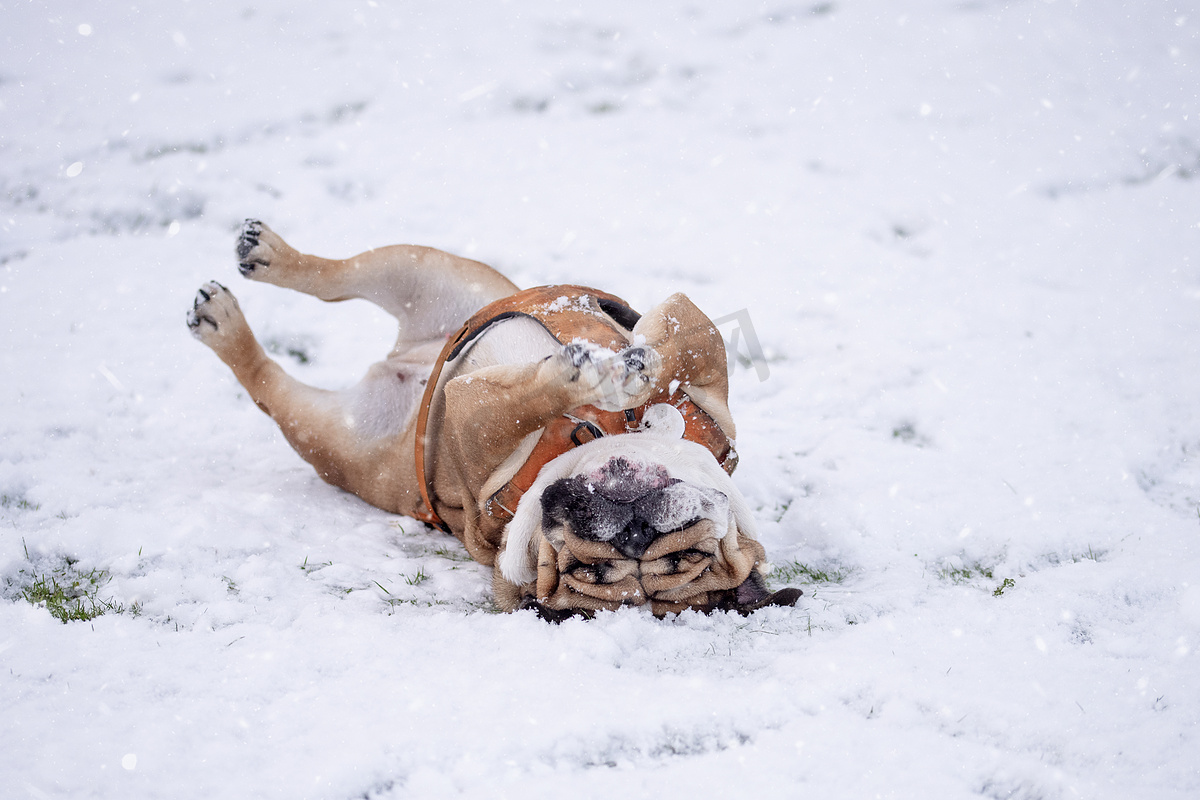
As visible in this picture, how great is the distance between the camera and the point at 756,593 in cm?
236

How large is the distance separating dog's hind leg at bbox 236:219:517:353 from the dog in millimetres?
291

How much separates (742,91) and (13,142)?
545 centimetres

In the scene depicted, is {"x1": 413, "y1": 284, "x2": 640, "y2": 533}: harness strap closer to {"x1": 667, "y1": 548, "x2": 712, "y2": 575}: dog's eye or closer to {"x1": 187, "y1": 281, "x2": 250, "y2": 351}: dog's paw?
{"x1": 667, "y1": 548, "x2": 712, "y2": 575}: dog's eye

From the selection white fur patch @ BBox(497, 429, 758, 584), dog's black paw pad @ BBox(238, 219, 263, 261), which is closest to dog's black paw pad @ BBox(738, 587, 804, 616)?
white fur patch @ BBox(497, 429, 758, 584)

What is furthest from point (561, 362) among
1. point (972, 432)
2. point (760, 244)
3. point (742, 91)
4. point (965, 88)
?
point (965, 88)

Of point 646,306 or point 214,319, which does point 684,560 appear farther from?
point 646,306

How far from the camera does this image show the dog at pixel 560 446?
7.10 feet

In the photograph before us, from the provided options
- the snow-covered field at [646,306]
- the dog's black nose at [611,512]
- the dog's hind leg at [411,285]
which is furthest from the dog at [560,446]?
the dog's hind leg at [411,285]

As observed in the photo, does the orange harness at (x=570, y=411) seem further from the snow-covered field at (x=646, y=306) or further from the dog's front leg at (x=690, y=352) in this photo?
the snow-covered field at (x=646, y=306)

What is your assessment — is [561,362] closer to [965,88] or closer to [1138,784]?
[1138,784]

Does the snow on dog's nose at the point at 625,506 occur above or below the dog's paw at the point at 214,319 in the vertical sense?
below

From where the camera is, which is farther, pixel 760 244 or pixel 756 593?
pixel 760 244

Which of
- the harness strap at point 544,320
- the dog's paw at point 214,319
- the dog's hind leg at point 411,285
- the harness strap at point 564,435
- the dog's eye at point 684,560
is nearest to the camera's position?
the dog's eye at point 684,560

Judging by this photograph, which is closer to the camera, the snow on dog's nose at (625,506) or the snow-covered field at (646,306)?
the snow-covered field at (646,306)
